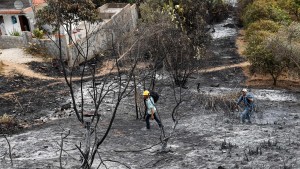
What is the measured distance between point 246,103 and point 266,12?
606 inches

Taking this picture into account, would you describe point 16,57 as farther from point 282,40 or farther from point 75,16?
point 282,40

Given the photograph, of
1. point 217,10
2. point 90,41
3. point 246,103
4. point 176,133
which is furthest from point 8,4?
point 246,103

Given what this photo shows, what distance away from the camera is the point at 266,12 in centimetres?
3012

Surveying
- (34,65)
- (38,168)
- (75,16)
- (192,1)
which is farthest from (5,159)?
(192,1)

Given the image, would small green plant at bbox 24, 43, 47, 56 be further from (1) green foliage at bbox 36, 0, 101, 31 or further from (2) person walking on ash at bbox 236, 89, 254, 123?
(2) person walking on ash at bbox 236, 89, 254, 123

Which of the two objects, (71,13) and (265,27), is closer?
(265,27)

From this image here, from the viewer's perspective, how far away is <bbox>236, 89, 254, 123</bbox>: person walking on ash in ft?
54.1

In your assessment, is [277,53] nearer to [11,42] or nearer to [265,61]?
[265,61]

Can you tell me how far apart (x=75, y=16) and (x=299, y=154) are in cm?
1971

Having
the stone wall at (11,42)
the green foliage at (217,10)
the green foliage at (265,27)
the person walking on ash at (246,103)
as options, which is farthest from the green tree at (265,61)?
the stone wall at (11,42)

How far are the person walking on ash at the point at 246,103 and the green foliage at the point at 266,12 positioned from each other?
47.7 ft

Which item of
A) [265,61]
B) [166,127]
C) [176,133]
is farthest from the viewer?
[265,61]

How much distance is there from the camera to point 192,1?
99.2 ft

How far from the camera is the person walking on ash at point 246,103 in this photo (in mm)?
16484
